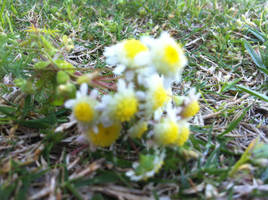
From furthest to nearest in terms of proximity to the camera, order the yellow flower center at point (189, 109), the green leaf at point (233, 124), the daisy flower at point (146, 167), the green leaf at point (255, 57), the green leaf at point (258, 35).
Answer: the green leaf at point (258, 35) → the green leaf at point (255, 57) → the green leaf at point (233, 124) → the yellow flower center at point (189, 109) → the daisy flower at point (146, 167)

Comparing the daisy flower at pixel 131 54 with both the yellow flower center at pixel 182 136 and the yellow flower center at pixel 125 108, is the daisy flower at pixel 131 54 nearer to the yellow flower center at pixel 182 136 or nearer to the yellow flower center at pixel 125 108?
the yellow flower center at pixel 125 108

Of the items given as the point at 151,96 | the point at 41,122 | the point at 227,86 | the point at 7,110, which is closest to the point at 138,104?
the point at 151,96

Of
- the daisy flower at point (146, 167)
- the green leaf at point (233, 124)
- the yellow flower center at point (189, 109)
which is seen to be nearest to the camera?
the daisy flower at point (146, 167)

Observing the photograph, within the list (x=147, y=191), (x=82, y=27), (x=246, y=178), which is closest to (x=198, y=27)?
(x=82, y=27)

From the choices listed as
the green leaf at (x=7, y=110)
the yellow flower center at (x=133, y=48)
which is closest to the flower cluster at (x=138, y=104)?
the yellow flower center at (x=133, y=48)

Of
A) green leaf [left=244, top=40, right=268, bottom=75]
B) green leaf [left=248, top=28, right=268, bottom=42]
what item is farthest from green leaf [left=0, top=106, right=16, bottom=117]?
green leaf [left=248, top=28, right=268, bottom=42]

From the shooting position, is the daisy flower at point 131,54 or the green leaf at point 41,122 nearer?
the daisy flower at point 131,54

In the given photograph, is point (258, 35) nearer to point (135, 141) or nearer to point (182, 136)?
point (182, 136)
